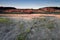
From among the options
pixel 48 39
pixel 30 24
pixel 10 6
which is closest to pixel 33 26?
pixel 30 24

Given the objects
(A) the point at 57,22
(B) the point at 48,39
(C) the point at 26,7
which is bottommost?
(B) the point at 48,39

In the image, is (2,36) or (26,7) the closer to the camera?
(2,36)

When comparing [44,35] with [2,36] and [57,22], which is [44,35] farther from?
[2,36]

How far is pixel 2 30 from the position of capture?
1.17 meters

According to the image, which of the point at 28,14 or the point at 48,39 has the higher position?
the point at 28,14

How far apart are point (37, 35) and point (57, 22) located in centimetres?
22

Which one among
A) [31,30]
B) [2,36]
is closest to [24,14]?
[31,30]

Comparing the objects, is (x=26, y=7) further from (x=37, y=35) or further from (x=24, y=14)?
(x=37, y=35)

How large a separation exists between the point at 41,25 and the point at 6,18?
31cm

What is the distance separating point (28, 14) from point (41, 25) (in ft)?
0.49

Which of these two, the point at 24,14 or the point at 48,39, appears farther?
the point at 24,14

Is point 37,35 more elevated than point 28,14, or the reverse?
point 28,14

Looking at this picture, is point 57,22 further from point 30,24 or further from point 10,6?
point 10,6

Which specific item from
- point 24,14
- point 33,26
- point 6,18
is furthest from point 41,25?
point 6,18
